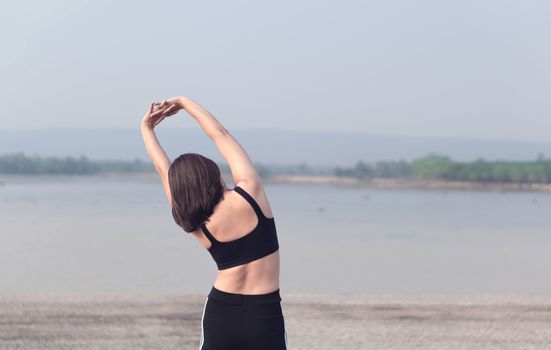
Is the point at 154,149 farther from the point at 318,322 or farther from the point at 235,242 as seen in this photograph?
the point at 318,322

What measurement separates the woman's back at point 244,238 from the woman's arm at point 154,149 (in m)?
0.22

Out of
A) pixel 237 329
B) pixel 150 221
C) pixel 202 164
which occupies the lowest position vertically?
pixel 150 221

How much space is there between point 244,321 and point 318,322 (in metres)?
3.91

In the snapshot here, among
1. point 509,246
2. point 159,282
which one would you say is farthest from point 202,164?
point 509,246

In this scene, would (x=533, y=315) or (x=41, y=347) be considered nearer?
(x=41, y=347)

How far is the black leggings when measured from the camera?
3301 millimetres

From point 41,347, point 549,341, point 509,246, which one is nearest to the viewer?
point 41,347

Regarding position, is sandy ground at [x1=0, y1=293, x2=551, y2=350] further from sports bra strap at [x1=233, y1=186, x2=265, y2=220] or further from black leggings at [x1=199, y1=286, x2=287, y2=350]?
sports bra strap at [x1=233, y1=186, x2=265, y2=220]

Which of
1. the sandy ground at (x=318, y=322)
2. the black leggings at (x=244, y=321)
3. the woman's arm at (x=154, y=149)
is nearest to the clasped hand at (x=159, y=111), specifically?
the woman's arm at (x=154, y=149)

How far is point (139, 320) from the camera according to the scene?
7.07 metres

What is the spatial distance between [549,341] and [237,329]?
417 cm

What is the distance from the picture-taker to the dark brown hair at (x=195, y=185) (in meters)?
3.24

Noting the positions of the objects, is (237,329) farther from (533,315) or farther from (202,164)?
(533,315)

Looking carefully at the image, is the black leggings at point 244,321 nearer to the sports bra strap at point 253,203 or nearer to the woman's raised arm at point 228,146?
the sports bra strap at point 253,203
